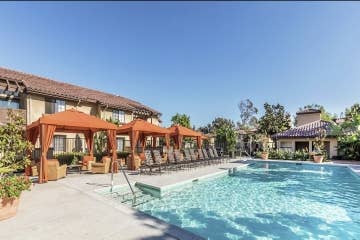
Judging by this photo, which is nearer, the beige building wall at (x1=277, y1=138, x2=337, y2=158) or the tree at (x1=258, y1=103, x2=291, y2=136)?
the beige building wall at (x1=277, y1=138, x2=337, y2=158)

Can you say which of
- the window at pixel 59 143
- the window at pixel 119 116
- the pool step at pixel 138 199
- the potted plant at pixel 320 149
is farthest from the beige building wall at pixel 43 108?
Answer: the potted plant at pixel 320 149

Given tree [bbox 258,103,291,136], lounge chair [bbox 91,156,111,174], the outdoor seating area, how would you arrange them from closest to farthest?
1. the outdoor seating area
2. lounge chair [bbox 91,156,111,174]
3. tree [bbox 258,103,291,136]

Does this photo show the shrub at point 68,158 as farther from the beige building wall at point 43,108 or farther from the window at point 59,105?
the window at point 59,105

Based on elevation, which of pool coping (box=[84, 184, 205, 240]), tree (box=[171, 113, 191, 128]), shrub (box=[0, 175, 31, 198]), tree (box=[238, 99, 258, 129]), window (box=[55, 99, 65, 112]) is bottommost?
pool coping (box=[84, 184, 205, 240])

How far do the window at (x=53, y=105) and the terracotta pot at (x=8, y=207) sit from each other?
1539cm

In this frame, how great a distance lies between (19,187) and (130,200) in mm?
3676

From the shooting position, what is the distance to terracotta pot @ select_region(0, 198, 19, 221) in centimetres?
544

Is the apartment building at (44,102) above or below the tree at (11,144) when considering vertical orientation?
above

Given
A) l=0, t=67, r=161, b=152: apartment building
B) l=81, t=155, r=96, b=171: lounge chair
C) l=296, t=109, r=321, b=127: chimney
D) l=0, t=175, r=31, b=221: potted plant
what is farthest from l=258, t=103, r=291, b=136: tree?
l=0, t=175, r=31, b=221: potted plant

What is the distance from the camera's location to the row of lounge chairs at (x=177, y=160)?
13.4 meters

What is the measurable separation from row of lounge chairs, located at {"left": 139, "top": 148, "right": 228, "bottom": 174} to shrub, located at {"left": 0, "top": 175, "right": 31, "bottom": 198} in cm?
737

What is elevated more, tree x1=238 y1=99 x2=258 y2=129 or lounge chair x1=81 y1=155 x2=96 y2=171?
tree x1=238 y1=99 x2=258 y2=129

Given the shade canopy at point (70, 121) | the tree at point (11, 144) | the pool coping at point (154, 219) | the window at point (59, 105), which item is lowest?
the pool coping at point (154, 219)

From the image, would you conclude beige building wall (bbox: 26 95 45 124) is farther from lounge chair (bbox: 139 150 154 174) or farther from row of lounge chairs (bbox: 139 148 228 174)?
lounge chair (bbox: 139 150 154 174)
